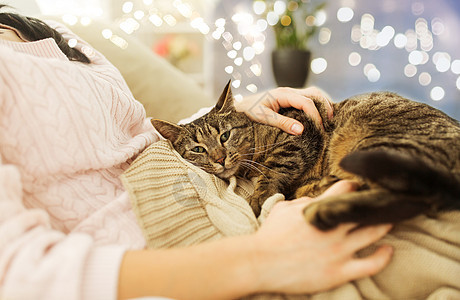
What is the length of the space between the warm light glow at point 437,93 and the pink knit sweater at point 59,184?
10.6 feet

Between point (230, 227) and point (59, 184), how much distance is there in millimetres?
484

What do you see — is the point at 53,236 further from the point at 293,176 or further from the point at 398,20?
the point at 398,20

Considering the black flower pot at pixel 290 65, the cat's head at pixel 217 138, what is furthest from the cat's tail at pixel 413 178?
the black flower pot at pixel 290 65

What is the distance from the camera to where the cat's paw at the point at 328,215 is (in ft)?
2.08

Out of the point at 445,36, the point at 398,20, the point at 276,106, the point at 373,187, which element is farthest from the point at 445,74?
the point at 373,187

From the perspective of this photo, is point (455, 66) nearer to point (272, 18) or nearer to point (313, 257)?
point (272, 18)

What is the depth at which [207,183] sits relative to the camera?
0.95 metres

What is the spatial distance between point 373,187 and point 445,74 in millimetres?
2993

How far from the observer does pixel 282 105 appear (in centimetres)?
135

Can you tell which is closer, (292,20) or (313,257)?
(313,257)

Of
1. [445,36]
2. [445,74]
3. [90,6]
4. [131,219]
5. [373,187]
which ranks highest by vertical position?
[445,36]

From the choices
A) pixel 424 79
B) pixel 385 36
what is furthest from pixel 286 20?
pixel 424 79

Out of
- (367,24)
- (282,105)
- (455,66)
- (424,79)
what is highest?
(367,24)

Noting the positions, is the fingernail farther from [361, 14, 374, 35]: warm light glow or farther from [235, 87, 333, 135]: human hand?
[361, 14, 374, 35]: warm light glow
